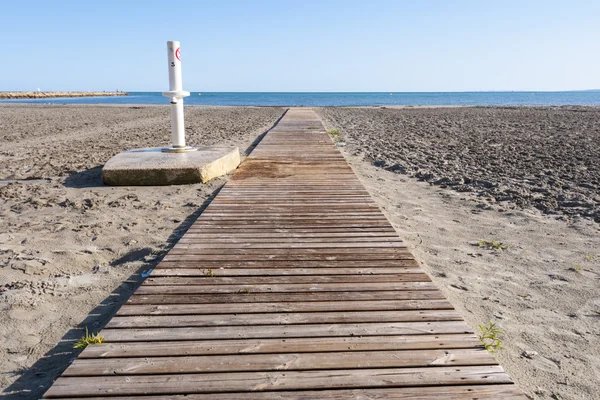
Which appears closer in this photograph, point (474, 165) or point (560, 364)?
point (560, 364)

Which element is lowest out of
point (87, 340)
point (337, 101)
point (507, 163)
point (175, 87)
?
point (87, 340)

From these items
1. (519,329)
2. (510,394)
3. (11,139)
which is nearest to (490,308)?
(519,329)

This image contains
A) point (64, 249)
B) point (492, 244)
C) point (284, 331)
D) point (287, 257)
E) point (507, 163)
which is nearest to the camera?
point (284, 331)

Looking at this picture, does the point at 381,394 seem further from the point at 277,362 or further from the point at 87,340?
the point at 87,340

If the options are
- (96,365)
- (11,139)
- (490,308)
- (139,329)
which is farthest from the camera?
(11,139)

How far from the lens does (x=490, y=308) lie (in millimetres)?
2975

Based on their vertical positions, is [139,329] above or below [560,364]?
above

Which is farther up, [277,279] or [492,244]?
[277,279]

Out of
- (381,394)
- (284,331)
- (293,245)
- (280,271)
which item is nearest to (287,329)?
(284,331)

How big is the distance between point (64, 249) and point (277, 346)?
262cm

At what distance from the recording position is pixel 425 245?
418 cm

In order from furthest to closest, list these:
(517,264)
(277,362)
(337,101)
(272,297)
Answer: (337,101)
(517,264)
(272,297)
(277,362)

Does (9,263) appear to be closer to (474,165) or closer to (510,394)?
(510,394)

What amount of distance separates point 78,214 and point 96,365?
3.37 m
